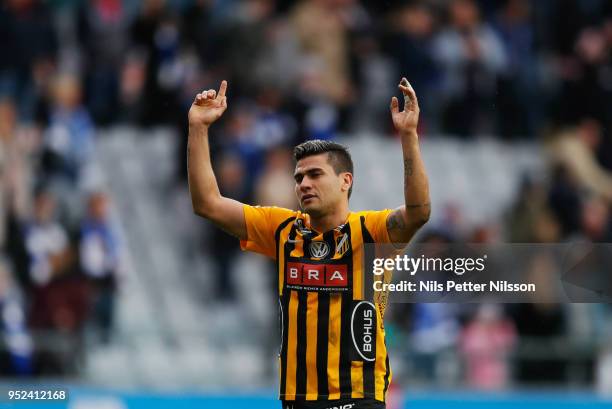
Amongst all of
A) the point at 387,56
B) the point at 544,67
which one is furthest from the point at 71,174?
the point at 544,67

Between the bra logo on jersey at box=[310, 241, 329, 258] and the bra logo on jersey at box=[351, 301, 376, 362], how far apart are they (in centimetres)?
28

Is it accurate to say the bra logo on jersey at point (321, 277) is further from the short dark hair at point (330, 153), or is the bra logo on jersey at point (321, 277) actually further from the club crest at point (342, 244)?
the short dark hair at point (330, 153)

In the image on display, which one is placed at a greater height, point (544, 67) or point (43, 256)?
point (544, 67)

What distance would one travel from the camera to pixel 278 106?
13.5 metres

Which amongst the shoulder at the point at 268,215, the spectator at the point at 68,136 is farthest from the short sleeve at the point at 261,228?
the spectator at the point at 68,136

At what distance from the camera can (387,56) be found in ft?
47.2

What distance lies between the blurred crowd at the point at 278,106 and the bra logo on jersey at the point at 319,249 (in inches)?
211

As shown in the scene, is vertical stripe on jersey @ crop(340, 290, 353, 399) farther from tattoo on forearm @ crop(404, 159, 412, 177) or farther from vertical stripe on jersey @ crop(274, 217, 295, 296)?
tattoo on forearm @ crop(404, 159, 412, 177)

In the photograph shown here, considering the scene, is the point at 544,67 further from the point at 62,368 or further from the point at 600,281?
the point at 600,281

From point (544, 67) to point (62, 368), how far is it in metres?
6.11

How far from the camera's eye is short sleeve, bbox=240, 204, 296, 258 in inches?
257

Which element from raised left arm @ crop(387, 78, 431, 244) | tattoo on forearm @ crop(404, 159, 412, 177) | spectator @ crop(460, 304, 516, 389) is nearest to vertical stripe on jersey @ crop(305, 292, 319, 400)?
raised left arm @ crop(387, 78, 431, 244)

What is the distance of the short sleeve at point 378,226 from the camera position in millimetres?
6309

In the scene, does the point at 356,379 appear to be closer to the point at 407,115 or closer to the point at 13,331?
the point at 407,115
